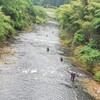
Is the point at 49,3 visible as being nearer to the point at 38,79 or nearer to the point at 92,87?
the point at 92,87

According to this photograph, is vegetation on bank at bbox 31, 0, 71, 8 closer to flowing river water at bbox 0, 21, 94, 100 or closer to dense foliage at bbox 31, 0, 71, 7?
dense foliage at bbox 31, 0, 71, 7

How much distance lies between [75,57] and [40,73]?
13.2 m

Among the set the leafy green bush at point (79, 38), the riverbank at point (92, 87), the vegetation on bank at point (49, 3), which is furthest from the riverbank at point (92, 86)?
the vegetation on bank at point (49, 3)

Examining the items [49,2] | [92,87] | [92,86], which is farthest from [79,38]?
[49,2]

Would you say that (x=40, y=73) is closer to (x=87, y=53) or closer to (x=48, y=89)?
(x=48, y=89)

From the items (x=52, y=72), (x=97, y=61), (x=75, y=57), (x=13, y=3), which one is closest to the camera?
(x=52, y=72)

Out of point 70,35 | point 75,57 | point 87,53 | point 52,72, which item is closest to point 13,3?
point 70,35

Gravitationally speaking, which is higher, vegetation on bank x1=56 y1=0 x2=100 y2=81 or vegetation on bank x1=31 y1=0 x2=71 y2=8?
vegetation on bank x1=31 y1=0 x2=71 y2=8

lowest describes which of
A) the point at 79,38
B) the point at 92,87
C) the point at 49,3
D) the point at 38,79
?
the point at 92,87

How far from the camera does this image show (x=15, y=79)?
1104 inches

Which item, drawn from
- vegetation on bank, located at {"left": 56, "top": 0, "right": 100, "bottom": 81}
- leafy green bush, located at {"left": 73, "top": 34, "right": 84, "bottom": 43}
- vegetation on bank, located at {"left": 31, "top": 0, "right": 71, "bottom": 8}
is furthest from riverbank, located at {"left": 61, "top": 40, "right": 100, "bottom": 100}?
vegetation on bank, located at {"left": 31, "top": 0, "right": 71, "bottom": 8}

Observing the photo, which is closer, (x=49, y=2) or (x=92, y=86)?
(x=92, y=86)

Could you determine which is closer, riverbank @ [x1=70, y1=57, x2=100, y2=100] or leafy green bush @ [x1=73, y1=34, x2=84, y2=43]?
riverbank @ [x1=70, y1=57, x2=100, y2=100]

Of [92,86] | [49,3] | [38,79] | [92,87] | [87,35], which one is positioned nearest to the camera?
[38,79]
